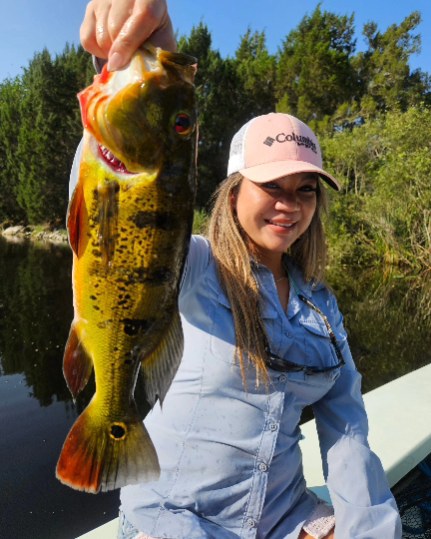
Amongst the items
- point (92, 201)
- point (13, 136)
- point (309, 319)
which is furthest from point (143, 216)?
point (13, 136)

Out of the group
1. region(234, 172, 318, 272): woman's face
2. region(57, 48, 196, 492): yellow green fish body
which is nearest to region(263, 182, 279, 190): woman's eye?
region(234, 172, 318, 272): woman's face

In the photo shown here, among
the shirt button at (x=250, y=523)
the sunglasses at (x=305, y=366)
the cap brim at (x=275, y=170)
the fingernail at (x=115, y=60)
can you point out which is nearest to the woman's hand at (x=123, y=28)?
the fingernail at (x=115, y=60)

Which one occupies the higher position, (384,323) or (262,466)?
(262,466)

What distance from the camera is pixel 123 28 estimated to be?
1.17m

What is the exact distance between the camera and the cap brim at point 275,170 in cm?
182

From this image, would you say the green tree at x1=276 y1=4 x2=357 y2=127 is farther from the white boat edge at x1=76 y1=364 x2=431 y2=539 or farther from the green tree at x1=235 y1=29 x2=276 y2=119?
the white boat edge at x1=76 y1=364 x2=431 y2=539

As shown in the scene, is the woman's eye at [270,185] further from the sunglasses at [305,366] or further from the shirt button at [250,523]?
the shirt button at [250,523]

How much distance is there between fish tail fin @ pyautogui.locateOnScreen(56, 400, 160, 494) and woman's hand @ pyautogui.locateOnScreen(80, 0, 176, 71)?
0.90 metres

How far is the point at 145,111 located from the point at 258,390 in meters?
1.04

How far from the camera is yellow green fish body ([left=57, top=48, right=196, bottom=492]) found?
1.15 meters

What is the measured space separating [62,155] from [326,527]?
1315 inches

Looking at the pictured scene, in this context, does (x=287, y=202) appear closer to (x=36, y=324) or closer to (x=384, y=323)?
(x=36, y=324)

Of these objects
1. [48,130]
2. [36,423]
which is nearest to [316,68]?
[48,130]

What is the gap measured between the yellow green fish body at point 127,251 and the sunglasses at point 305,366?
0.56m
